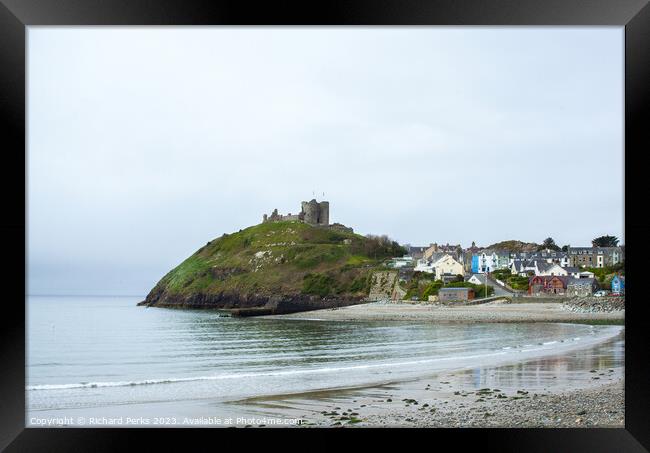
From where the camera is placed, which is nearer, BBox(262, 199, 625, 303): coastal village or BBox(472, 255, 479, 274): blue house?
BBox(262, 199, 625, 303): coastal village

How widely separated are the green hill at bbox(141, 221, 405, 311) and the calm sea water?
170 centimetres

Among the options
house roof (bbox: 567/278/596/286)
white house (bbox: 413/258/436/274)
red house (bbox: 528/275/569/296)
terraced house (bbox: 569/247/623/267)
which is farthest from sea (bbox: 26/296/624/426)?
white house (bbox: 413/258/436/274)

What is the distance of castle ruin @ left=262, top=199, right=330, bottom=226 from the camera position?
21.0 meters

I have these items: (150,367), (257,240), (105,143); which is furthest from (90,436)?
(257,240)

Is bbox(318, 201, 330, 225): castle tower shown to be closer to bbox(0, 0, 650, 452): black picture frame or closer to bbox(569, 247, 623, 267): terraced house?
bbox(569, 247, 623, 267): terraced house

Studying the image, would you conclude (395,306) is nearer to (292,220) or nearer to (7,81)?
(292,220)

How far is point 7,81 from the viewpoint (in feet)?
10.5

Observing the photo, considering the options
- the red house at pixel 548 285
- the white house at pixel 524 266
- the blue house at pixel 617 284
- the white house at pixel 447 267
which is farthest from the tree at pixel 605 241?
the white house at pixel 447 267

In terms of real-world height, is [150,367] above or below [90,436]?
below

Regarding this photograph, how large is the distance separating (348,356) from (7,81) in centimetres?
949

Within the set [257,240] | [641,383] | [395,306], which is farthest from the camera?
[257,240]

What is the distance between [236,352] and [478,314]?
8456 mm

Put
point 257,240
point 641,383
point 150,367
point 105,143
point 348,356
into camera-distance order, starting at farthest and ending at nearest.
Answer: point 257,240 → point 105,143 → point 348,356 → point 150,367 → point 641,383

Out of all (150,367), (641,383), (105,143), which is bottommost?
(150,367)
